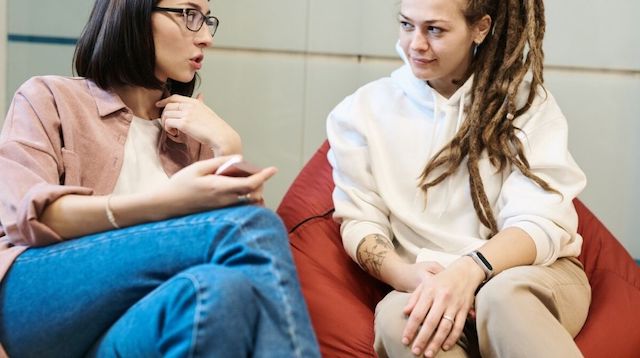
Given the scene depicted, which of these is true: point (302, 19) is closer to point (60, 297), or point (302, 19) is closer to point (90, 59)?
point (90, 59)

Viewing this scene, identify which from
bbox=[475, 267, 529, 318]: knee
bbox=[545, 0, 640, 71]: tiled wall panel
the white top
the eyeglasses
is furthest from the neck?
bbox=[545, 0, 640, 71]: tiled wall panel

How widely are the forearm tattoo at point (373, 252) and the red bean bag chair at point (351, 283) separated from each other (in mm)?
74

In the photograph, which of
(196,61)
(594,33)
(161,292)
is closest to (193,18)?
(196,61)

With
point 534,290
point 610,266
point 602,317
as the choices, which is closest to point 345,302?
point 534,290

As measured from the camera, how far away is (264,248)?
1.39 m

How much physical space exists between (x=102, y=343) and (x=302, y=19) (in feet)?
5.93

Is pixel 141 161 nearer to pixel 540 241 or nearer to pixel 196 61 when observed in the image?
pixel 196 61

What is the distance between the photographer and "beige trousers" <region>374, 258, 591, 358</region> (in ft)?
5.28

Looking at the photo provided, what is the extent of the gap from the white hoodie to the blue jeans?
623mm

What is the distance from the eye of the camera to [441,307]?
1.70 metres

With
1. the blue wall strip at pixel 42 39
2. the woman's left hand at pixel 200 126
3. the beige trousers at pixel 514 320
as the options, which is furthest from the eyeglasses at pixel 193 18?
the blue wall strip at pixel 42 39

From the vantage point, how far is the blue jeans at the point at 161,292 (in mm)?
1308

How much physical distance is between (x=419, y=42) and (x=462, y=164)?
282mm

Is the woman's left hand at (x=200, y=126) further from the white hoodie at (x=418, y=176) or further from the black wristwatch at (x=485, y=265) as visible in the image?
the black wristwatch at (x=485, y=265)
